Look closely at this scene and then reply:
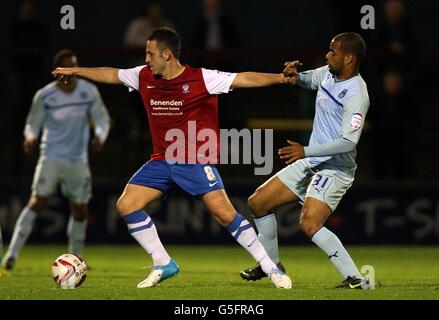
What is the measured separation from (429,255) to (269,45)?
4.52 m

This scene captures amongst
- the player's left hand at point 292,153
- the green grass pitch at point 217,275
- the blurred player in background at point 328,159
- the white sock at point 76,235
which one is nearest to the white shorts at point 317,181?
the blurred player in background at point 328,159

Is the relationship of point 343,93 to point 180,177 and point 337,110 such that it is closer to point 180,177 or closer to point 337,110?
point 337,110

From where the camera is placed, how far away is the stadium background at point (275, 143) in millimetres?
14375

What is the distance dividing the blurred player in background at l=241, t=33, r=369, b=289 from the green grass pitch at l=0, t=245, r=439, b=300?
0.38 m

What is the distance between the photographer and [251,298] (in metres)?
8.38

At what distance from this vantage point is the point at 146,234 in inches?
370

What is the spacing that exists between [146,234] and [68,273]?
0.67 meters

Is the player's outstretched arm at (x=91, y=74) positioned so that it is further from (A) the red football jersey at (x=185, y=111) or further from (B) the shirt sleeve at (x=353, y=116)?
(B) the shirt sleeve at (x=353, y=116)

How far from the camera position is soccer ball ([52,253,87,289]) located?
9320 millimetres

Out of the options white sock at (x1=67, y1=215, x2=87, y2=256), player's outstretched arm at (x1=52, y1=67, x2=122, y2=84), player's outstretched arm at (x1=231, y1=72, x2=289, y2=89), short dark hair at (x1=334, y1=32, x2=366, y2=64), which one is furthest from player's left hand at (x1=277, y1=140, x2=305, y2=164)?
white sock at (x1=67, y1=215, x2=87, y2=256)

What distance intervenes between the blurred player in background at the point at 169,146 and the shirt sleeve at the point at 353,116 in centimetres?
78
